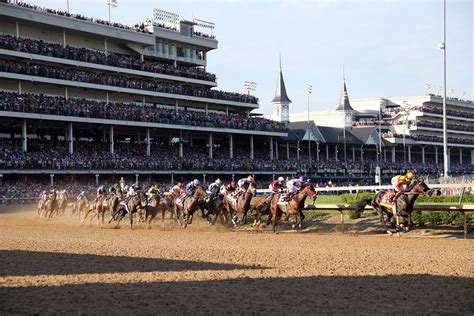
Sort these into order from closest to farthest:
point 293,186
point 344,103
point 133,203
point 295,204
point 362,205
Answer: point 362,205 → point 295,204 → point 293,186 → point 133,203 → point 344,103

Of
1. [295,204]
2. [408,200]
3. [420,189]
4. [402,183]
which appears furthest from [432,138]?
[420,189]

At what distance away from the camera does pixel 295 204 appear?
2155 centimetres

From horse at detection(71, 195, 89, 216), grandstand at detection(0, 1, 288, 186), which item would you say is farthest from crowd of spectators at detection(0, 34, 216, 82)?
horse at detection(71, 195, 89, 216)

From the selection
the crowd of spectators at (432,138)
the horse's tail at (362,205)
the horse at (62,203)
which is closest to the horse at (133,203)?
the horse at (62,203)

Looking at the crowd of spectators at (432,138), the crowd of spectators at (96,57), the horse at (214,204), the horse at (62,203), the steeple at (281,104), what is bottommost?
the horse at (62,203)

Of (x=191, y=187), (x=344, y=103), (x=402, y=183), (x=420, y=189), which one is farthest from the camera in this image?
(x=344, y=103)

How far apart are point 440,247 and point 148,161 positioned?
37.2 meters

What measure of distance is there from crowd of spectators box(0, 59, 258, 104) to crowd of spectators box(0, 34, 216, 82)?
983mm

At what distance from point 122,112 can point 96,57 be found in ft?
18.1

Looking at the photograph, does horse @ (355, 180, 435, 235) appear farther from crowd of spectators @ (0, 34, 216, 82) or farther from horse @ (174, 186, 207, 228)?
crowd of spectators @ (0, 34, 216, 82)

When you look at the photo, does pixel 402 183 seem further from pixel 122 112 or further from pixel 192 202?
pixel 122 112

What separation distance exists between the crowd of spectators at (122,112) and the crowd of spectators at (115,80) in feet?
5.19

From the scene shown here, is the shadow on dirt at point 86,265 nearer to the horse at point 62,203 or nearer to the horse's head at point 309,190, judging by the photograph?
the horse's head at point 309,190

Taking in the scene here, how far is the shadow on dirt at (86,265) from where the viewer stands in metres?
13.0
